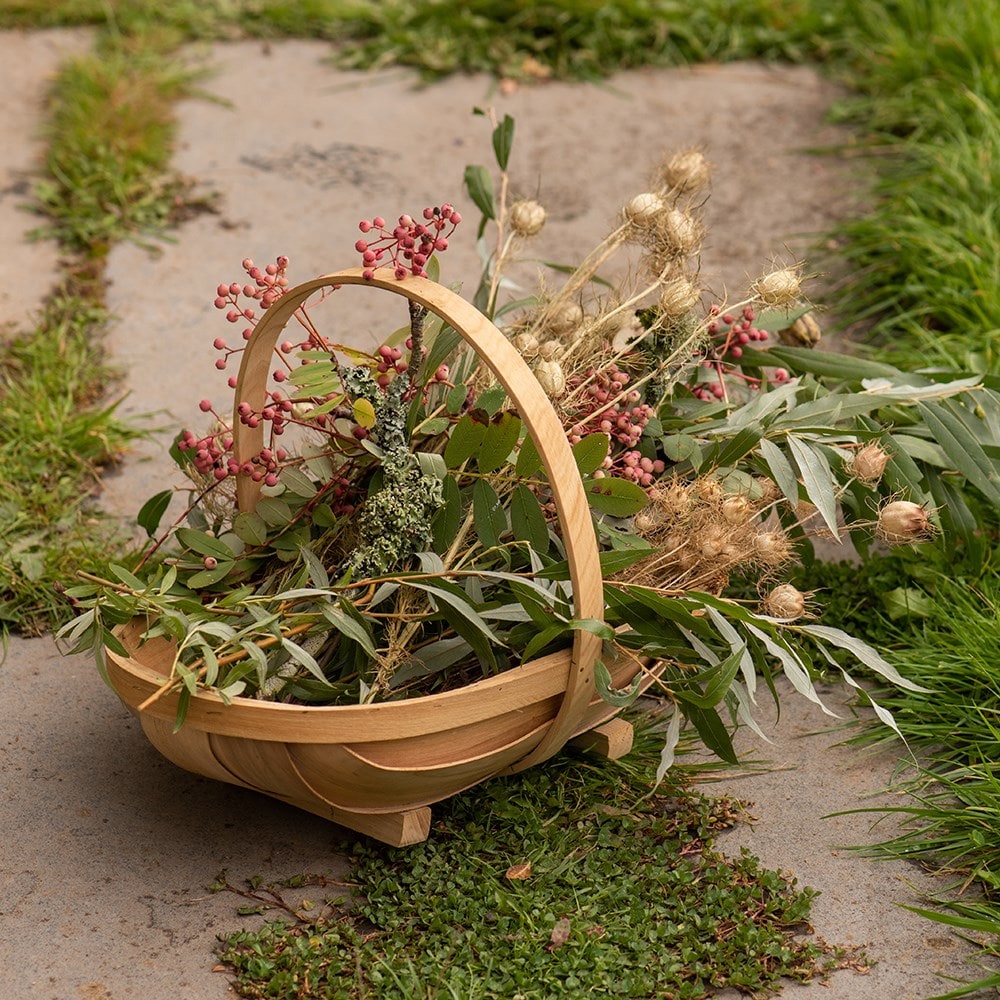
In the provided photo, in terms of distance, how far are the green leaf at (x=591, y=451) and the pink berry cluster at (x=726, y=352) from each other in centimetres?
37

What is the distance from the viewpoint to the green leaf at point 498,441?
1854 millimetres

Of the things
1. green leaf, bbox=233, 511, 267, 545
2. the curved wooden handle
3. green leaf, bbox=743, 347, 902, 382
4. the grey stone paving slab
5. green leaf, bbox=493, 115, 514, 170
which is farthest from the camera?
the grey stone paving slab

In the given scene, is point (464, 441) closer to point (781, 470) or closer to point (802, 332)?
point (781, 470)

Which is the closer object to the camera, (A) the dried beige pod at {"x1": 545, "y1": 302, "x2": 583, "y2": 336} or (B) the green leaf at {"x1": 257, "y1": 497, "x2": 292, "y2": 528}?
(B) the green leaf at {"x1": 257, "y1": 497, "x2": 292, "y2": 528}

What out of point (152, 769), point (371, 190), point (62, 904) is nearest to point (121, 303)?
point (371, 190)

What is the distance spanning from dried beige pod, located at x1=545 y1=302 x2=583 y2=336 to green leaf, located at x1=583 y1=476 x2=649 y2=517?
1.31 feet

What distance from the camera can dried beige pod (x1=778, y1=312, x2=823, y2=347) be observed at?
2.43 m

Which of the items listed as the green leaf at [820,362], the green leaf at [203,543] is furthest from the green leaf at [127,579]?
the green leaf at [820,362]

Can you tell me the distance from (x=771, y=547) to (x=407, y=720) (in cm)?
56

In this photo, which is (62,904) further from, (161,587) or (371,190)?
(371,190)

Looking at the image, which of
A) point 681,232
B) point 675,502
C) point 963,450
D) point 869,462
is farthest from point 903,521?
point 681,232

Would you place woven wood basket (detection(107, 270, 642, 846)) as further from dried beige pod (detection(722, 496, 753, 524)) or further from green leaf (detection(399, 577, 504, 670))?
dried beige pod (detection(722, 496, 753, 524))

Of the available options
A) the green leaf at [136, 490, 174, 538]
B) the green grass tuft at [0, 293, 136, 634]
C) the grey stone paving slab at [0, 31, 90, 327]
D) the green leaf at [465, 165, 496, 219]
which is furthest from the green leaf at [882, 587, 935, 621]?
the grey stone paving slab at [0, 31, 90, 327]

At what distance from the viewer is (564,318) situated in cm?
219
